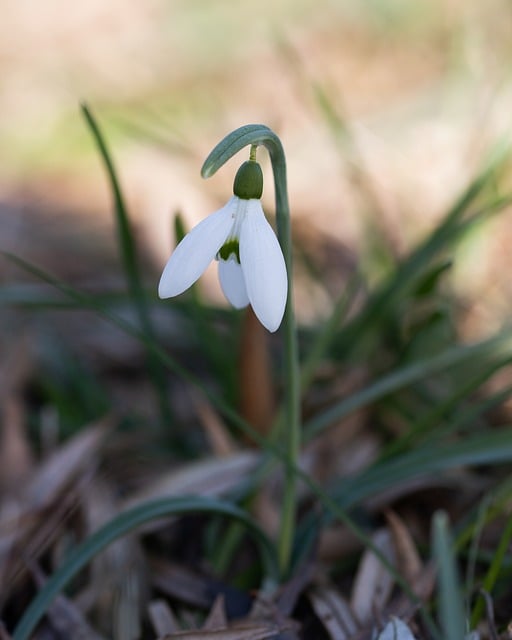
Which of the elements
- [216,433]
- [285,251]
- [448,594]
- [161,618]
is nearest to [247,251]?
[285,251]

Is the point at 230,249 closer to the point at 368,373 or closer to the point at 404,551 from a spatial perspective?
the point at 404,551

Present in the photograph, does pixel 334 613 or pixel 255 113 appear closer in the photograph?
pixel 334 613

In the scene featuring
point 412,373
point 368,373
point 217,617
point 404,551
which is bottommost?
point 217,617

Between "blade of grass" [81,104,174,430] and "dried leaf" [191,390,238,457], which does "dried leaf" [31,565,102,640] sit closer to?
"dried leaf" [191,390,238,457]

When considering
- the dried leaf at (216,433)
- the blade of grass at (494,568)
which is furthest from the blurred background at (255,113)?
the blade of grass at (494,568)

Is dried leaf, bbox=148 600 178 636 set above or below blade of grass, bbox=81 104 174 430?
below

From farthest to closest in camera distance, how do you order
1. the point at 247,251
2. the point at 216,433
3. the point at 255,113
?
the point at 255,113 → the point at 216,433 → the point at 247,251

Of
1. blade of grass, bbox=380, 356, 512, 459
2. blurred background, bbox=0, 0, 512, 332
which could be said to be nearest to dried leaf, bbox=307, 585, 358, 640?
blade of grass, bbox=380, 356, 512, 459

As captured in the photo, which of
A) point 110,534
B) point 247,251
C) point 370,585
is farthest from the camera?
point 370,585
